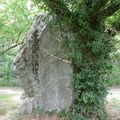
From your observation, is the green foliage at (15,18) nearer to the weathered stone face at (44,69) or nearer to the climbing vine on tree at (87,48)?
the weathered stone face at (44,69)

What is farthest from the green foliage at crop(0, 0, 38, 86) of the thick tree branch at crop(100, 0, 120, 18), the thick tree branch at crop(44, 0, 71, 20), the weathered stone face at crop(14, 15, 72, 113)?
the thick tree branch at crop(100, 0, 120, 18)

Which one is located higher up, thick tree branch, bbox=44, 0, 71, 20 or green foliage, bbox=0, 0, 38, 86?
green foliage, bbox=0, 0, 38, 86

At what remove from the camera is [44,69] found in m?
8.54

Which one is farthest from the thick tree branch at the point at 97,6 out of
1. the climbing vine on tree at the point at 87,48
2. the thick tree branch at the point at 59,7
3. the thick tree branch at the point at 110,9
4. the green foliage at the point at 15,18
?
the green foliage at the point at 15,18

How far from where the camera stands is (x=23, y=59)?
8797 mm

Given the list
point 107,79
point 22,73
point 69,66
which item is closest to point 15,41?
point 22,73

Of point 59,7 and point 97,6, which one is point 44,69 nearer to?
point 59,7

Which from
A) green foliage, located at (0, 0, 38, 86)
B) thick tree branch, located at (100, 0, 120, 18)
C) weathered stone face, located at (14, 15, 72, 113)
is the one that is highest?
green foliage, located at (0, 0, 38, 86)

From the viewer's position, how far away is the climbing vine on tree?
7.04 m


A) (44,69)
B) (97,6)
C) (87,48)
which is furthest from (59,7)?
(44,69)

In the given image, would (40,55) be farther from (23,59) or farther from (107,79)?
(107,79)

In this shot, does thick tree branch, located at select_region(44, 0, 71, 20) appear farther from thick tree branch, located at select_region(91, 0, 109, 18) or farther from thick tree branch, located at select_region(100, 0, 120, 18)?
thick tree branch, located at select_region(100, 0, 120, 18)

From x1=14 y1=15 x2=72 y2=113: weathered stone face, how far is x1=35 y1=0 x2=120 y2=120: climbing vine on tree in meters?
0.77

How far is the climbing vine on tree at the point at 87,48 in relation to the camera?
7.04 m
